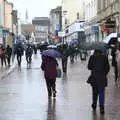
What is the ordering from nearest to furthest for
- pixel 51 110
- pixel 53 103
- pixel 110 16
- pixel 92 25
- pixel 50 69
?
pixel 51 110 < pixel 53 103 < pixel 50 69 < pixel 110 16 < pixel 92 25

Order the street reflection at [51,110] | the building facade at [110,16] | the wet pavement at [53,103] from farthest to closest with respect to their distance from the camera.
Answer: the building facade at [110,16] → the wet pavement at [53,103] → the street reflection at [51,110]

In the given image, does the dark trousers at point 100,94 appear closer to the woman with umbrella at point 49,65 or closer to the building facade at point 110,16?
the woman with umbrella at point 49,65

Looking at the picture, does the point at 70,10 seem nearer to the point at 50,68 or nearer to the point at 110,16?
the point at 110,16

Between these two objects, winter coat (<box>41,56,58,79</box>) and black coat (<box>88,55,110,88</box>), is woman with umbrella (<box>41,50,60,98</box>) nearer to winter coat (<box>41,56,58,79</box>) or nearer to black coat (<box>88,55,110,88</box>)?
winter coat (<box>41,56,58,79</box>)

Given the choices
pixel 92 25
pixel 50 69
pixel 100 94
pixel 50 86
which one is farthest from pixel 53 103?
pixel 92 25

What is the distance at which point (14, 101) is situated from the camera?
1812 centimetres

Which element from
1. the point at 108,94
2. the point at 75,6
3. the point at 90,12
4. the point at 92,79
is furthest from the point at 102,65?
the point at 75,6

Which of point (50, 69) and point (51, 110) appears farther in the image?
point (50, 69)

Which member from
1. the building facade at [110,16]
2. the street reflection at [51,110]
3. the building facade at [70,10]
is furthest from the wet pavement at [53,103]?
the building facade at [70,10]

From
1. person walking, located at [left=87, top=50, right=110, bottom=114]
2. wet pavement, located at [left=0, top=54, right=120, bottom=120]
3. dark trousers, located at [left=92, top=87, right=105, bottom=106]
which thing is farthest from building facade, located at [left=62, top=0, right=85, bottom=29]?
person walking, located at [left=87, top=50, right=110, bottom=114]

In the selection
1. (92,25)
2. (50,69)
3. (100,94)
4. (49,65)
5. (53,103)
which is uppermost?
(92,25)

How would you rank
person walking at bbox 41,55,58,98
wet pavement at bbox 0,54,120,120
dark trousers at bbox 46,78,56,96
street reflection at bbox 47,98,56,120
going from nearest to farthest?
street reflection at bbox 47,98,56,120 → wet pavement at bbox 0,54,120,120 → person walking at bbox 41,55,58,98 → dark trousers at bbox 46,78,56,96

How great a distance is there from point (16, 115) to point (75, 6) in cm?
11964

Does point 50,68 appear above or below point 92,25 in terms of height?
below
